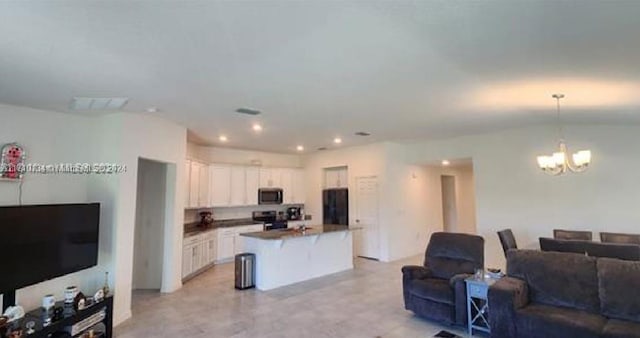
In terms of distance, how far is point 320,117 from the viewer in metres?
4.99

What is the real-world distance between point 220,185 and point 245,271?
2819 millimetres

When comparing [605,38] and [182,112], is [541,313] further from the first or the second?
[182,112]

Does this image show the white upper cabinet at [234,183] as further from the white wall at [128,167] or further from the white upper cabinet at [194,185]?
the white wall at [128,167]

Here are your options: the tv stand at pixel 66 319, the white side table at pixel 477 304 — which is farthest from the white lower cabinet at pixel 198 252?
the white side table at pixel 477 304

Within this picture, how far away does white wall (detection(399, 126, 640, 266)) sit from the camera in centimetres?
514

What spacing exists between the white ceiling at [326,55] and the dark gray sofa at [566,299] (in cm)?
184

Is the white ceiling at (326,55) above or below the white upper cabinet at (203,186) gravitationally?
above

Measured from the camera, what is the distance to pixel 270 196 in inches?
339

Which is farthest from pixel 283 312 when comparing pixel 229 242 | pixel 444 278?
pixel 229 242

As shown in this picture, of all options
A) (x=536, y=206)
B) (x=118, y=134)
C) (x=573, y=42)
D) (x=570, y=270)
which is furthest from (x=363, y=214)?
(x=573, y=42)

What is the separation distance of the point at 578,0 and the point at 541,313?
270cm

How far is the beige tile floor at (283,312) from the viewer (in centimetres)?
377

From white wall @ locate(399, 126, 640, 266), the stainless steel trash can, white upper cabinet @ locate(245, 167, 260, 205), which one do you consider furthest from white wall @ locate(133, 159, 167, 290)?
white wall @ locate(399, 126, 640, 266)

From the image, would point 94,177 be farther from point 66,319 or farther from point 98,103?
point 66,319
